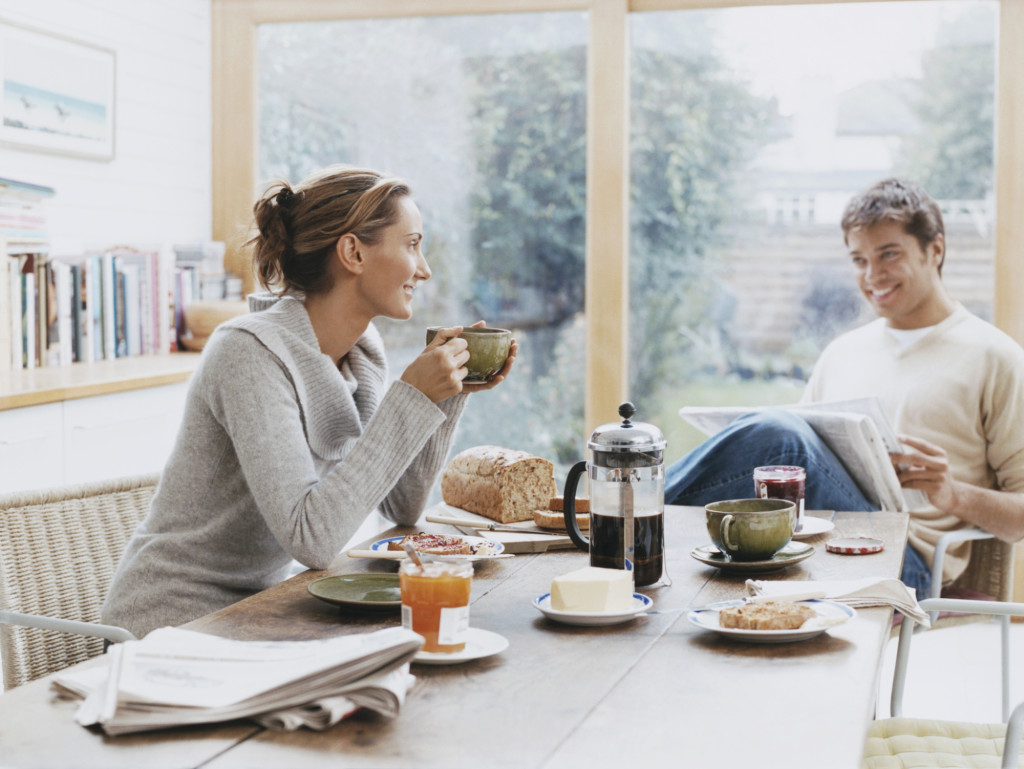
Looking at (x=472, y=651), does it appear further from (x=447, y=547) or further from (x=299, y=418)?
(x=299, y=418)

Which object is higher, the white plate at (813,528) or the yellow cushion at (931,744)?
the white plate at (813,528)

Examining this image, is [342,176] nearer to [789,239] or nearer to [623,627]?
[623,627]

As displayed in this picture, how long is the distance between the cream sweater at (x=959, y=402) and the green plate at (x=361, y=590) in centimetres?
149

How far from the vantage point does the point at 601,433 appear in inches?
59.9

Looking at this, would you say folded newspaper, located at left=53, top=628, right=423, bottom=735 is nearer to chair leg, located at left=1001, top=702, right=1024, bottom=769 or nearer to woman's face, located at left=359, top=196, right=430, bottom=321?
chair leg, located at left=1001, top=702, right=1024, bottom=769

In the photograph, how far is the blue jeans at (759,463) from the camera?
7.26ft

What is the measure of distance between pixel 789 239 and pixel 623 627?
2763 mm

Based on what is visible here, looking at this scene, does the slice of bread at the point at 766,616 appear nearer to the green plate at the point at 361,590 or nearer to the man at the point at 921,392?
the green plate at the point at 361,590

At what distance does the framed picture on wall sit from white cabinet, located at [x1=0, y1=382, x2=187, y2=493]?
83 centimetres

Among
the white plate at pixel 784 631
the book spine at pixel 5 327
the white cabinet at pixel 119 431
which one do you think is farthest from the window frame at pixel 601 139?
the white plate at pixel 784 631

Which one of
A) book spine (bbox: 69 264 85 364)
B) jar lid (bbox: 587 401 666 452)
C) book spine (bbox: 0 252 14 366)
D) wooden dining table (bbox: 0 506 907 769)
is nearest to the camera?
wooden dining table (bbox: 0 506 907 769)

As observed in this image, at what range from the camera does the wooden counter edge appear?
2.86 m

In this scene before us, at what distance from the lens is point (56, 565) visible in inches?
71.1

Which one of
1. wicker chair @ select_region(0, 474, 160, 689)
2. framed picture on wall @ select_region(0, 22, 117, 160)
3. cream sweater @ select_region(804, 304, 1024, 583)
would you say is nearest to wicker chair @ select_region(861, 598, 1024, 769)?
cream sweater @ select_region(804, 304, 1024, 583)
